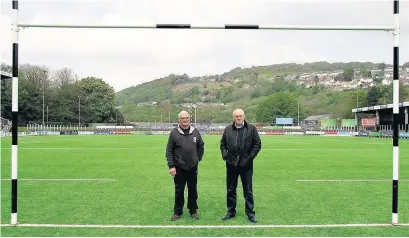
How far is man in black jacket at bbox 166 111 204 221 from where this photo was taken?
7.07 m

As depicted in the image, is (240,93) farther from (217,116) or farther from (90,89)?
(90,89)

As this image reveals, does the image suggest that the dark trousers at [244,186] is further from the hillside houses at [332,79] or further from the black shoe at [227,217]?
the hillside houses at [332,79]

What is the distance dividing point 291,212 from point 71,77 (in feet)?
345

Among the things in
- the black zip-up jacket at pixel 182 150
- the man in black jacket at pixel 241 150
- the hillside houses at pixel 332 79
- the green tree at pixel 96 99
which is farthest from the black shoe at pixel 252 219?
the hillside houses at pixel 332 79

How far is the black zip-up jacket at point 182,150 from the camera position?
7.07 meters

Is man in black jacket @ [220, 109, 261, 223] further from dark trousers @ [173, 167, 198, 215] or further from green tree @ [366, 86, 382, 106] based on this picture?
green tree @ [366, 86, 382, 106]

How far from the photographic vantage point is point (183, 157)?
7.08 metres

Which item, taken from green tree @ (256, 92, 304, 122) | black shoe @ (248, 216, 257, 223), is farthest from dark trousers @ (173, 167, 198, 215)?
green tree @ (256, 92, 304, 122)

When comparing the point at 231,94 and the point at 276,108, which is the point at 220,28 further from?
the point at 231,94

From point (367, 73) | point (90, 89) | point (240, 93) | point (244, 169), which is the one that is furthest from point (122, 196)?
point (367, 73)

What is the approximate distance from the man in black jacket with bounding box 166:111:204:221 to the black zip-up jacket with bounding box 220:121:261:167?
21.2 inches

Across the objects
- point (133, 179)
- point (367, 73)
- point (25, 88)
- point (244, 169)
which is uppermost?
point (367, 73)

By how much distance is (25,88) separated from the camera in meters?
82.4

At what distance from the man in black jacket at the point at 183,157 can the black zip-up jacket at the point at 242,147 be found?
1.77ft
